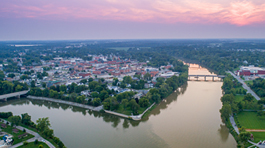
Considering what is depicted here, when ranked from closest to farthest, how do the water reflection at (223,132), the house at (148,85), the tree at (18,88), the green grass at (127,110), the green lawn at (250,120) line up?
Answer: the water reflection at (223,132) < the green lawn at (250,120) < the green grass at (127,110) < the tree at (18,88) < the house at (148,85)

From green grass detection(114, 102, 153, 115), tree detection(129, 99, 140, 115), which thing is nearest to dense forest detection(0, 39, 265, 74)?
green grass detection(114, 102, 153, 115)

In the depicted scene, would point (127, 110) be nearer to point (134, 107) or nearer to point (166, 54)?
point (134, 107)

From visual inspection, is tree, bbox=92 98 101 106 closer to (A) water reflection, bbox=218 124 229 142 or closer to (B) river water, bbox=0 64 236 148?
(B) river water, bbox=0 64 236 148

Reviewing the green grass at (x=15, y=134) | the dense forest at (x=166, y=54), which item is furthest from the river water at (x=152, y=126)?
the dense forest at (x=166, y=54)

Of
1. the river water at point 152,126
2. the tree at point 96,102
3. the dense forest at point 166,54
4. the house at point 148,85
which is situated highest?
the dense forest at point 166,54

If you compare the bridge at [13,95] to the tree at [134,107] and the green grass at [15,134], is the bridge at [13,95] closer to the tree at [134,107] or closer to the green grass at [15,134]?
the green grass at [15,134]

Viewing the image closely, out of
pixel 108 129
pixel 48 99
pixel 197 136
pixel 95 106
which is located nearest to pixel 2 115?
pixel 48 99
